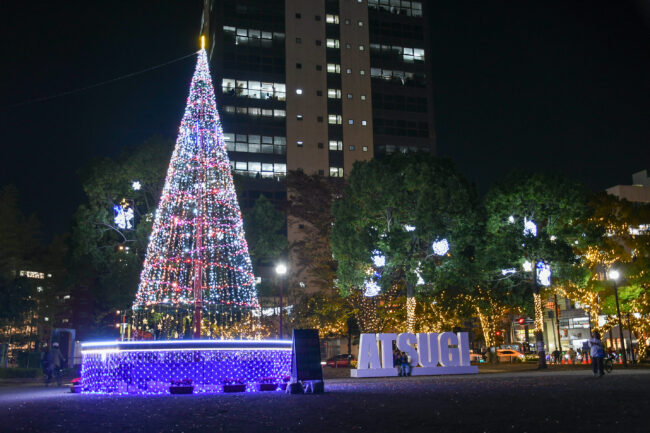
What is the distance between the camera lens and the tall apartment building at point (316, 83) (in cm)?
7550

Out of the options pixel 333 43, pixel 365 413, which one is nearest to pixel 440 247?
pixel 365 413

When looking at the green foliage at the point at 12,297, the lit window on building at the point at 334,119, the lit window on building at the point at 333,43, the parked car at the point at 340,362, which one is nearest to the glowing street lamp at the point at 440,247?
the parked car at the point at 340,362

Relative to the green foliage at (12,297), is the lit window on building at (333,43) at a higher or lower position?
higher

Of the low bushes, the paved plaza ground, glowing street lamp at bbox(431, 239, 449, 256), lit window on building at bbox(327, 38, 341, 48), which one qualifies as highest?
lit window on building at bbox(327, 38, 341, 48)

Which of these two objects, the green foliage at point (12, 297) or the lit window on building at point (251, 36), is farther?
the lit window on building at point (251, 36)

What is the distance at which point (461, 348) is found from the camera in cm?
3044

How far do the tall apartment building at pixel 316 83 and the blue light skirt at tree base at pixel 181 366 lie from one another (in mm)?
52258

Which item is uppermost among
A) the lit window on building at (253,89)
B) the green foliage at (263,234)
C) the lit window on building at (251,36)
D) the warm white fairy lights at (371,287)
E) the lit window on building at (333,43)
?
the lit window on building at (333,43)

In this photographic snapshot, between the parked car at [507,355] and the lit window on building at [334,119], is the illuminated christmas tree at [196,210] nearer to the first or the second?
the parked car at [507,355]

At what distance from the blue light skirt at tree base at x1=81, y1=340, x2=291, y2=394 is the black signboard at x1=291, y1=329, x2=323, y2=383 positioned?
8.97ft

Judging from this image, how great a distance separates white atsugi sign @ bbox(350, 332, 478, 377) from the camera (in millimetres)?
28578

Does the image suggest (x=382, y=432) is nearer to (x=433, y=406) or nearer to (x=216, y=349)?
(x=433, y=406)

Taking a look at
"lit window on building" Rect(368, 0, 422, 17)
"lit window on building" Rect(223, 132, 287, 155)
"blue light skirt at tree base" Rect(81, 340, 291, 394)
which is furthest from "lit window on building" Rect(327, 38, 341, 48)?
"blue light skirt at tree base" Rect(81, 340, 291, 394)

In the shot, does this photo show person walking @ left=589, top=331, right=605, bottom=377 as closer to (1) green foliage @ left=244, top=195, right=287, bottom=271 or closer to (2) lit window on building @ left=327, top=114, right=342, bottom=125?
(1) green foliage @ left=244, top=195, right=287, bottom=271
